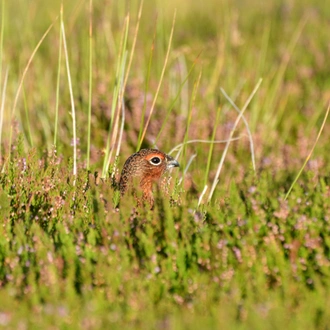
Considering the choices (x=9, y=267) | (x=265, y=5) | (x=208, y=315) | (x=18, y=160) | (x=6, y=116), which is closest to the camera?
(x=208, y=315)

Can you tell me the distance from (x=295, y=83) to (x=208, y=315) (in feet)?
17.6

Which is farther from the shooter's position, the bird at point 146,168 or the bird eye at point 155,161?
the bird eye at point 155,161

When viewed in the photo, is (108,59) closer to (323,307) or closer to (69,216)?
(69,216)

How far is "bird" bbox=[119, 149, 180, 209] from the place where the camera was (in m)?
4.80

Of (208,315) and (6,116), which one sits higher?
(208,315)

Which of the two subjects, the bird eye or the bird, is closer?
the bird

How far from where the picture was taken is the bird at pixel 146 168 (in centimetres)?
480

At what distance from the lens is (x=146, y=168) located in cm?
488

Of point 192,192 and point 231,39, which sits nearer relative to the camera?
point 192,192

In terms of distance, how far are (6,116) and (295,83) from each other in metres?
3.22

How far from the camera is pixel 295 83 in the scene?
8.04 m

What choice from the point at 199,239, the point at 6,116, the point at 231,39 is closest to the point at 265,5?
the point at 231,39

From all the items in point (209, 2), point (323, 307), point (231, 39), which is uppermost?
point (323, 307)

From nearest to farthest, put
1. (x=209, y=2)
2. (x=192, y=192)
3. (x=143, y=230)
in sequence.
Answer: (x=143, y=230)
(x=192, y=192)
(x=209, y=2)
